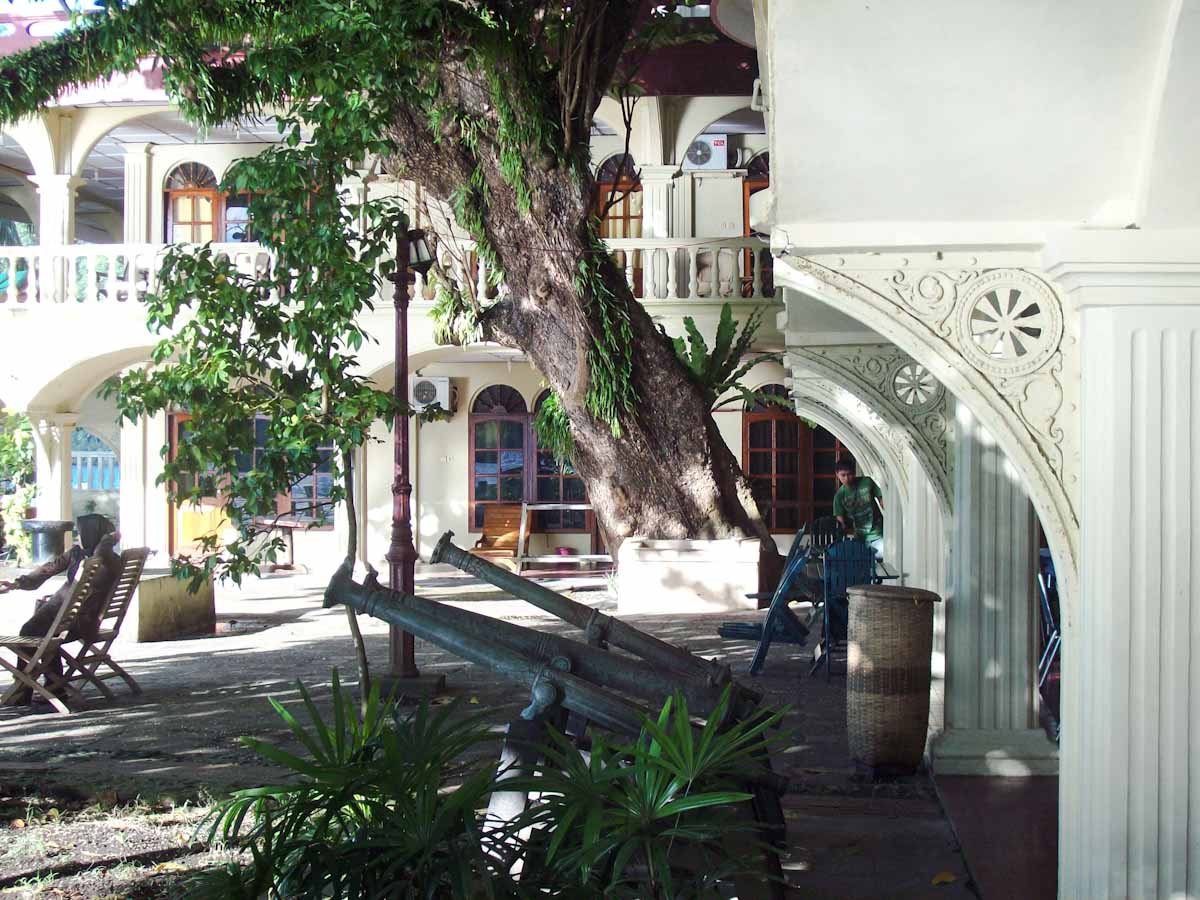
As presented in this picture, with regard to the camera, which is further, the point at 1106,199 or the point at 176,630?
the point at 176,630

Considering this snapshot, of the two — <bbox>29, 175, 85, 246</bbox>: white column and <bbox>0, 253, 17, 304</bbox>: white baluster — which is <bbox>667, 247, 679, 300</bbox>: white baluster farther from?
<bbox>0, 253, 17, 304</bbox>: white baluster

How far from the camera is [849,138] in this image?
A: 355 centimetres

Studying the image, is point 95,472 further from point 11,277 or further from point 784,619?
point 784,619

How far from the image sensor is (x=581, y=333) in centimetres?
1174

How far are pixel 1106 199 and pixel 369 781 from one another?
2516mm

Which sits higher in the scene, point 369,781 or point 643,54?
point 643,54

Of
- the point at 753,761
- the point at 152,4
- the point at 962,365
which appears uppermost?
the point at 152,4

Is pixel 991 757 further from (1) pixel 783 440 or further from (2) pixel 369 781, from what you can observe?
(1) pixel 783 440

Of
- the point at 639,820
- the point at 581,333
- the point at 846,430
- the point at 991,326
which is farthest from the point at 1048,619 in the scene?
the point at 639,820

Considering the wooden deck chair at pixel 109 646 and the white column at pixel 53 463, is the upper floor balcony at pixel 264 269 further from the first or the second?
the wooden deck chair at pixel 109 646

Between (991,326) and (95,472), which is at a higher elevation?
(991,326)

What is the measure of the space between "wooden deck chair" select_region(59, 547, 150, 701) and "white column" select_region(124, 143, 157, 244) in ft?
33.3

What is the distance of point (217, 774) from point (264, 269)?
1034 centimetres

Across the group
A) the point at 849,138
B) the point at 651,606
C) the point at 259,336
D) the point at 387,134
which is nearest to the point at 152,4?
the point at 387,134
